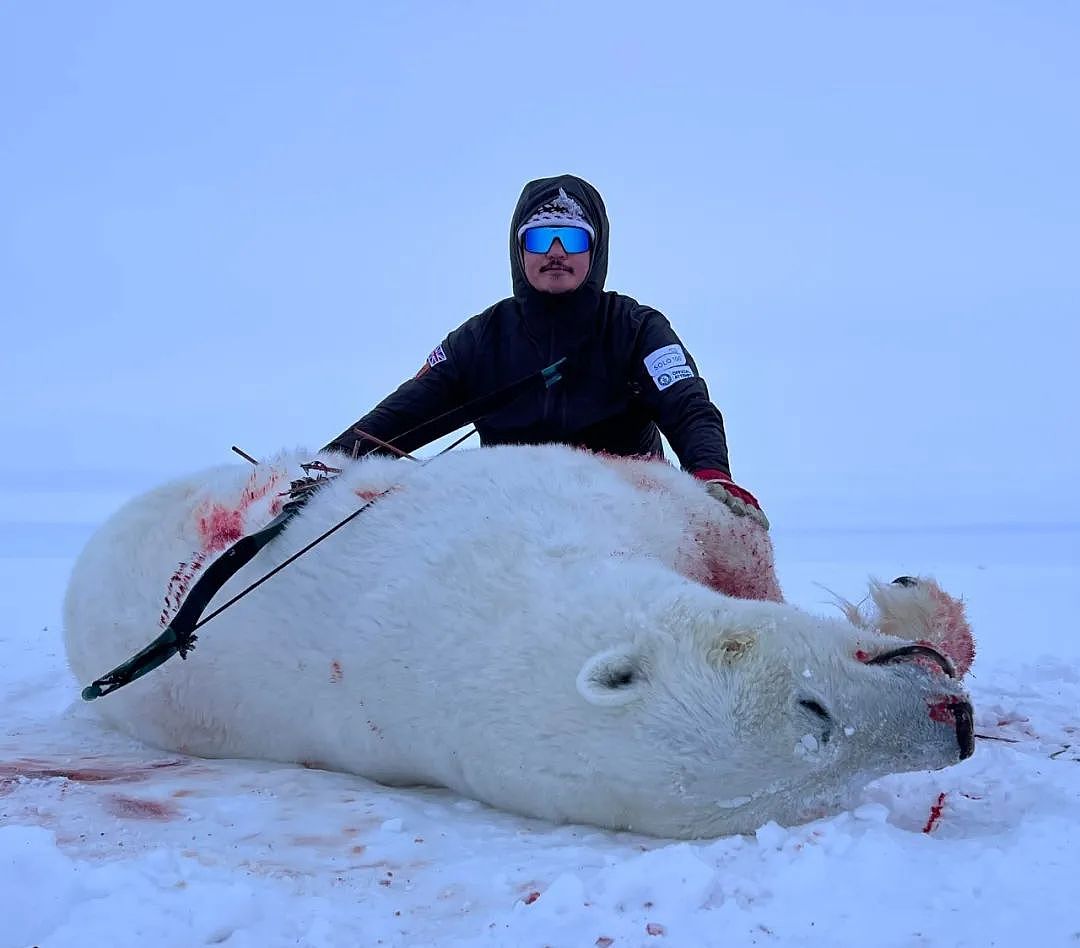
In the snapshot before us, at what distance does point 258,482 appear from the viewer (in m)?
3.87

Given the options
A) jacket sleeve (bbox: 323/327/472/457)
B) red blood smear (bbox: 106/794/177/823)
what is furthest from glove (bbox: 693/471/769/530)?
red blood smear (bbox: 106/794/177/823)

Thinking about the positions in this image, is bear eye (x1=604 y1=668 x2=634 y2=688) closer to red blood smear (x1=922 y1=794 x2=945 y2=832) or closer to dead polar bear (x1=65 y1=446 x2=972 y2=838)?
dead polar bear (x1=65 y1=446 x2=972 y2=838)

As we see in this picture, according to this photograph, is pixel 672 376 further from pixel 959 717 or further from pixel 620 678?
pixel 959 717

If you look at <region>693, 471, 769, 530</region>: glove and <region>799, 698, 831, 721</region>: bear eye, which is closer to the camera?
<region>799, 698, 831, 721</region>: bear eye

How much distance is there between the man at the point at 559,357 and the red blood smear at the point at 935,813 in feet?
9.10

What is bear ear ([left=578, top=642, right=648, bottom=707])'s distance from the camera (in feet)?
7.62

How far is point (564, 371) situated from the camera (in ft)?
17.0

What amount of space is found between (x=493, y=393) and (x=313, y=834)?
3.01 meters

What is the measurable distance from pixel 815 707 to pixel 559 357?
320 cm

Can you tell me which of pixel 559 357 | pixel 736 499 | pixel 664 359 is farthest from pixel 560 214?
pixel 736 499

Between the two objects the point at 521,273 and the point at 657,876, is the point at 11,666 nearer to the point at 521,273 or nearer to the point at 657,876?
the point at 521,273

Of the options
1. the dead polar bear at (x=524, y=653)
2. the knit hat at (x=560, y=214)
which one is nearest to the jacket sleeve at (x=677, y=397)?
the knit hat at (x=560, y=214)

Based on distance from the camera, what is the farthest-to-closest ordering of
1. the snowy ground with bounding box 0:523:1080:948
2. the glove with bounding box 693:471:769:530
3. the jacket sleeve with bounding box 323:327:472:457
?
1. the jacket sleeve with bounding box 323:327:472:457
2. the glove with bounding box 693:471:769:530
3. the snowy ground with bounding box 0:523:1080:948

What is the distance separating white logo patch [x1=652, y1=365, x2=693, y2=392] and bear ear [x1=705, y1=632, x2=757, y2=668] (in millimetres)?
2663
